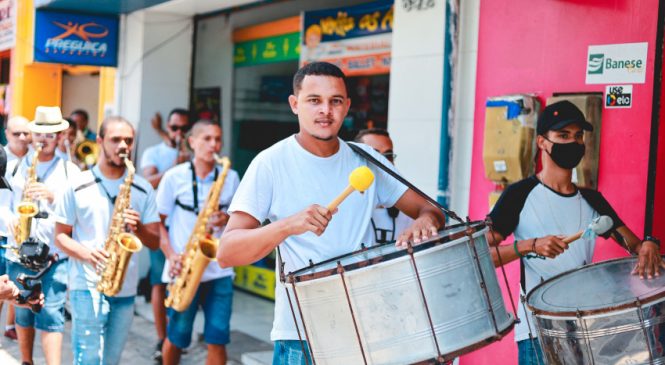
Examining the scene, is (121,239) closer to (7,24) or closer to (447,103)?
(447,103)

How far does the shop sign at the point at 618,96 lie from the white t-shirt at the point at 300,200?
233cm

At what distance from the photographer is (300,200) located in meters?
3.54

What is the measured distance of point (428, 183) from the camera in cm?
644

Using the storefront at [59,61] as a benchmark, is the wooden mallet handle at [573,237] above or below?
below

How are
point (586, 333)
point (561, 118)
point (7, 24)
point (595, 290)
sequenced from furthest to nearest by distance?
1. point (7, 24)
2. point (561, 118)
3. point (595, 290)
4. point (586, 333)

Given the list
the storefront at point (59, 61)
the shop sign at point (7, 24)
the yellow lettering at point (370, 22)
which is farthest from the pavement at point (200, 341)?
the shop sign at point (7, 24)

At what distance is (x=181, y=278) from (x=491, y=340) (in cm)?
413

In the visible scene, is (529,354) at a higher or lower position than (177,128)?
lower

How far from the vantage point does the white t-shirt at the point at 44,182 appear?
23.7 ft

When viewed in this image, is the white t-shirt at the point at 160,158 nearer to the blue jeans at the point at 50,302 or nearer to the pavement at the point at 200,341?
the pavement at the point at 200,341

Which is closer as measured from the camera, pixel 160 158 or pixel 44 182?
pixel 44 182

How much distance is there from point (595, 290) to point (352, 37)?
5.35 meters

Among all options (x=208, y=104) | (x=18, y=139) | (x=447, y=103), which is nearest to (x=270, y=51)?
(x=208, y=104)

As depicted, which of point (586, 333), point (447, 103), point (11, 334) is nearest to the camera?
point (586, 333)
